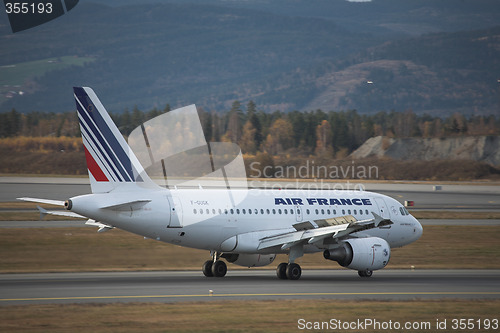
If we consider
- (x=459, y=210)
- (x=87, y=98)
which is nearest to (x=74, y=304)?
(x=87, y=98)

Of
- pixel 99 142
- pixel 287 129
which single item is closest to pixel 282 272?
pixel 99 142

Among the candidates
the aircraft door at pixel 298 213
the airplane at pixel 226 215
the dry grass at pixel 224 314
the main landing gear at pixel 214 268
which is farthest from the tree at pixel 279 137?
the dry grass at pixel 224 314

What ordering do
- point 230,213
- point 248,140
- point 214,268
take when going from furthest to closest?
point 248,140 → point 214,268 → point 230,213

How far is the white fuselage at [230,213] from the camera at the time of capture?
2922 centimetres

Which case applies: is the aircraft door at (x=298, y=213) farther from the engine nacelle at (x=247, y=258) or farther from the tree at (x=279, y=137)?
the tree at (x=279, y=137)

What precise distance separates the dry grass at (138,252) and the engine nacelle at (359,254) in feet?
22.7

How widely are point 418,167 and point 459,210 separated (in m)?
45.8

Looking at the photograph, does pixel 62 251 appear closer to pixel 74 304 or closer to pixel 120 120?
pixel 74 304

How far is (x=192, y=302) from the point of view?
24781mm

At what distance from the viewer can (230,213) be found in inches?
1271

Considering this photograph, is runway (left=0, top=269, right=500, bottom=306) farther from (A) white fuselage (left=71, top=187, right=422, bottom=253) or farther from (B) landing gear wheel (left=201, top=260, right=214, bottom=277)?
(A) white fuselage (left=71, top=187, right=422, bottom=253)

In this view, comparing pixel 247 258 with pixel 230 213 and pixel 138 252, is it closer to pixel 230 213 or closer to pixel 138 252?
pixel 230 213

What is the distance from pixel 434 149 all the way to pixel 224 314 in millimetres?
104327

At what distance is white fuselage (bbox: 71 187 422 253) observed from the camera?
2922 centimetres
